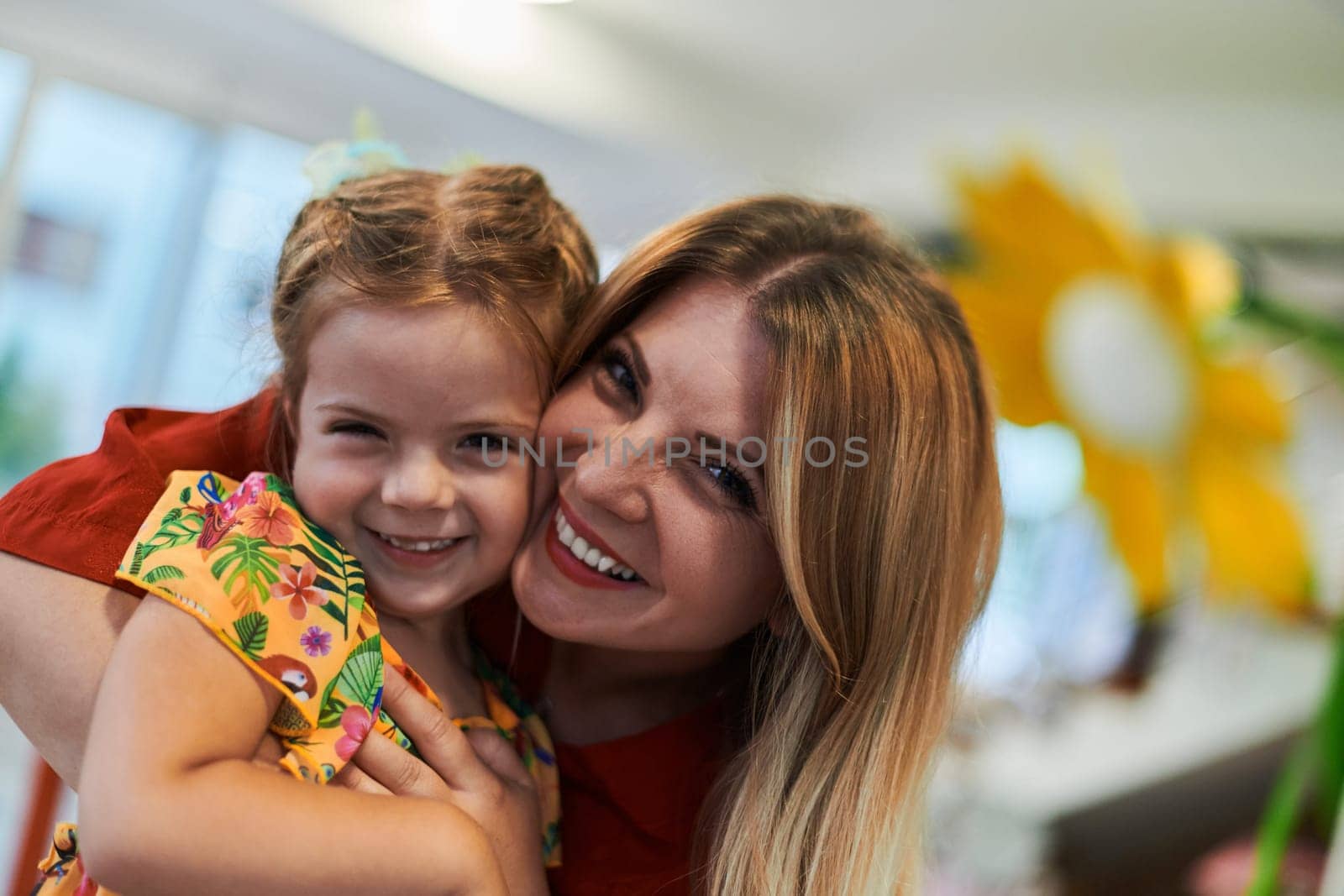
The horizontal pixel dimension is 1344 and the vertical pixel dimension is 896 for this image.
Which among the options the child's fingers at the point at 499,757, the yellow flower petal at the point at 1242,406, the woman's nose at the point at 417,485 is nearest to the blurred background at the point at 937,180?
the yellow flower petal at the point at 1242,406

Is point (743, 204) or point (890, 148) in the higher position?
point (890, 148)

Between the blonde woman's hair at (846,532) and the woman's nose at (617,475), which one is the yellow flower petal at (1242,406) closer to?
the blonde woman's hair at (846,532)

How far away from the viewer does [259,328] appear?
1.25 metres

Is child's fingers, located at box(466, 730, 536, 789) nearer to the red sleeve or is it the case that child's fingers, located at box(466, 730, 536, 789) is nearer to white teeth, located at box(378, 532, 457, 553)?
white teeth, located at box(378, 532, 457, 553)

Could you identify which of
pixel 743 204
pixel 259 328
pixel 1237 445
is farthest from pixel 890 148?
pixel 259 328

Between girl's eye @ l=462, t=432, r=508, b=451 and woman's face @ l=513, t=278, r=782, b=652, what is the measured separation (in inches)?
2.0

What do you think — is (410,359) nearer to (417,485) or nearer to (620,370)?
(417,485)

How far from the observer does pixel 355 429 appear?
108 cm

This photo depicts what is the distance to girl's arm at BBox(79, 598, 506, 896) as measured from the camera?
0.81 m

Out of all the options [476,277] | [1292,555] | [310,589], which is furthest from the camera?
[1292,555]

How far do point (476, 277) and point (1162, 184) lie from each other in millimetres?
3345

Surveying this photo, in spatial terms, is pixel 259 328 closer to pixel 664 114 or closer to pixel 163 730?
pixel 163 730

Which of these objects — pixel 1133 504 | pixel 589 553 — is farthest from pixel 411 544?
pixel 1133 504

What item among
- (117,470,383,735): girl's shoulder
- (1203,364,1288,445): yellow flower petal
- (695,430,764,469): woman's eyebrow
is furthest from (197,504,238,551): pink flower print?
(1203,364,1288,445): yellow flower petal
